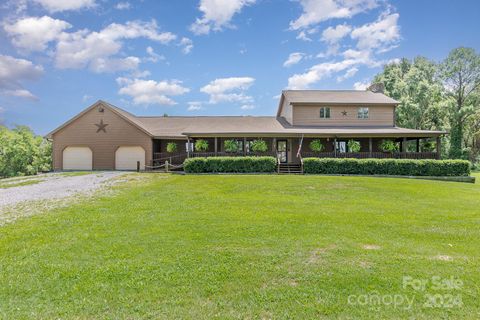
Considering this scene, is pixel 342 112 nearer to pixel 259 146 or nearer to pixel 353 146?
pixel 353 146

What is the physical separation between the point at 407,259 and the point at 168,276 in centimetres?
402

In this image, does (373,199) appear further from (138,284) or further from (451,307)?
(138,284)

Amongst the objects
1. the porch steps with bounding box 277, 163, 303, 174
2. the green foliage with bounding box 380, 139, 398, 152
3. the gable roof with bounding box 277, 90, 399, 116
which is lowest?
the porch steps with bounding box 277, 163, 303, 174

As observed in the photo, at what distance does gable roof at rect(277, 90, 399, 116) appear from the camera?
2281 centimetres

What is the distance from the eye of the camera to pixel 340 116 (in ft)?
75.1

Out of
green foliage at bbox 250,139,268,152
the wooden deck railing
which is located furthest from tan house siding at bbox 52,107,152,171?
green foliage at bbox 250,139,268,152

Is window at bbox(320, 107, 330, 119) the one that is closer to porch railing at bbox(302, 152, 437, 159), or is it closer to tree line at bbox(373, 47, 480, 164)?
porch railing at bbox(302, 152, 437, 159)

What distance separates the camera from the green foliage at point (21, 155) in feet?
109

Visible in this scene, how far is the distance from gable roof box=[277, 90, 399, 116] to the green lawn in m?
15.4

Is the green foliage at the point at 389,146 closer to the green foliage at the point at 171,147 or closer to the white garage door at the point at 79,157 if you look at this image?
the green foliage at the point at 171,147

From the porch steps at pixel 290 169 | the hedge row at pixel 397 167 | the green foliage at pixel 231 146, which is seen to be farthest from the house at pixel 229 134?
the hedge row at pixel 397 167

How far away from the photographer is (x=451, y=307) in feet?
11.0

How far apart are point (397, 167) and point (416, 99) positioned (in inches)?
699

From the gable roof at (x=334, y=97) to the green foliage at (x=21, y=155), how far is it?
101ft
